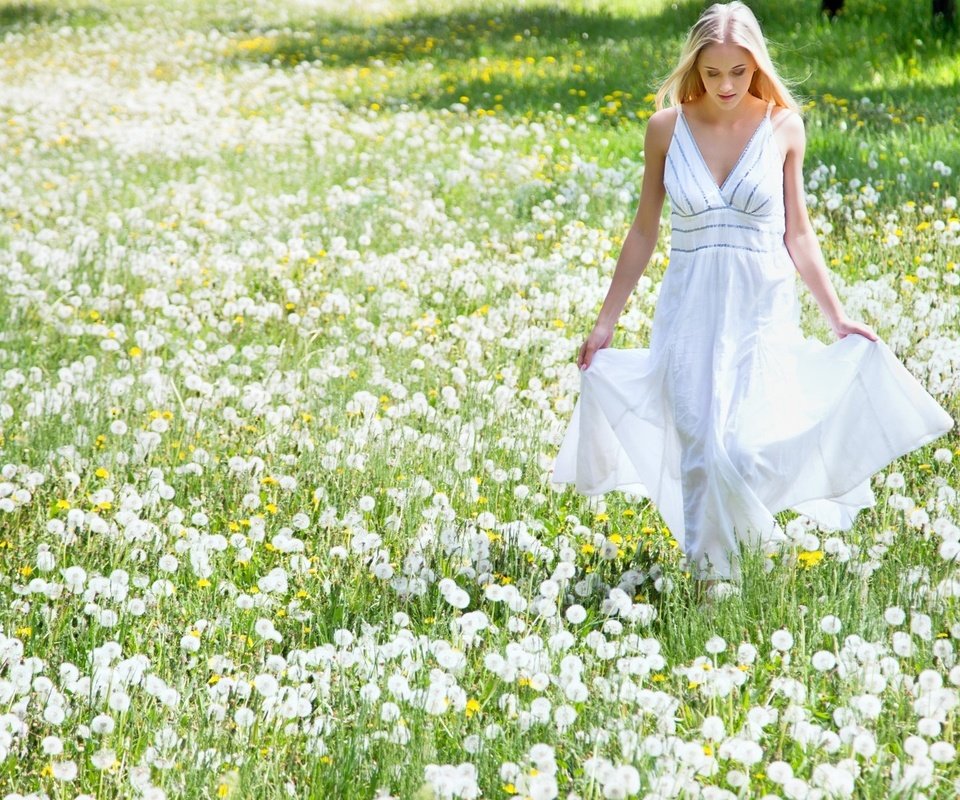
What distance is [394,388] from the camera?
6.17 metres

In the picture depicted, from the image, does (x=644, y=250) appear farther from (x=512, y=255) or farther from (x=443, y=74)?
(x=443, y=74)

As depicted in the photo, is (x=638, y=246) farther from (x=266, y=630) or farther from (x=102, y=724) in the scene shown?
(x=102, y=724)

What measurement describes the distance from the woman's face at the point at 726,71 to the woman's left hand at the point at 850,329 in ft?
2.71

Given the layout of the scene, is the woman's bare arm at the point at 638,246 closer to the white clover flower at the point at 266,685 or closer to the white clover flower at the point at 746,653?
the white clover flower at the point at 746,653

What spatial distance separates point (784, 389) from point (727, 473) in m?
0.42

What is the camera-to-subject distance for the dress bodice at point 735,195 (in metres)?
4.34

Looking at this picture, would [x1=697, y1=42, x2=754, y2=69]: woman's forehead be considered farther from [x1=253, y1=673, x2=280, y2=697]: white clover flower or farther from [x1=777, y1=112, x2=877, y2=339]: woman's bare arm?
[x1=253, y1=673, x2=280, y2=697]: white clover flower

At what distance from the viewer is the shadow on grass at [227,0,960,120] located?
44.8 ft

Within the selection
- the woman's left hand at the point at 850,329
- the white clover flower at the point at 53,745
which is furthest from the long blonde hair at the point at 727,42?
the white clover flower at the point at 53,745

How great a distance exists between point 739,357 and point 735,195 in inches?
21.5

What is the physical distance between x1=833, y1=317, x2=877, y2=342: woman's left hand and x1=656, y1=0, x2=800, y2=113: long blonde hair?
30.2 inches

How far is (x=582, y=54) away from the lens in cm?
1662

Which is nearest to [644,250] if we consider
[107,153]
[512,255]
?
[512,255]

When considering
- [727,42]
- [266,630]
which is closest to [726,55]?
[727,42]
